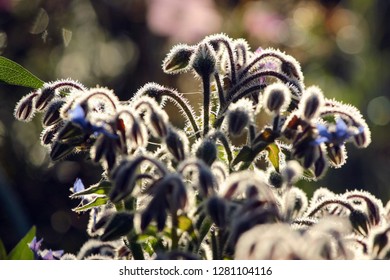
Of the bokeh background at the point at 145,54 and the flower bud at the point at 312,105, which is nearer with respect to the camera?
the flower bud at the point at 312,105

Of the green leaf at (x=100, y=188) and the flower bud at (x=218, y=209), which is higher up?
the green leaf at (x=100, y=188)

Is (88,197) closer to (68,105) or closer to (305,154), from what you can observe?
(68,105)

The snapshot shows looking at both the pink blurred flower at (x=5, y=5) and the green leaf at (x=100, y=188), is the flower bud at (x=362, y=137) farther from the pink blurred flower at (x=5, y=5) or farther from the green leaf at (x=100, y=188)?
the pink blurred flower at (x=5, y=5)

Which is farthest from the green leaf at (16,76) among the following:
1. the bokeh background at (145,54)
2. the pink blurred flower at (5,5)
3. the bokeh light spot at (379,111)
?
the bokeh light spot at (379,111)

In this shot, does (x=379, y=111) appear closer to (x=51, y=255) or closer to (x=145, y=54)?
(x=145, y=54)

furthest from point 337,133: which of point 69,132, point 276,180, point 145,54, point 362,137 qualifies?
point 145,54

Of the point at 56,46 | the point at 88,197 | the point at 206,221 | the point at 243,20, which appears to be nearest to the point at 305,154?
the point at 206,221

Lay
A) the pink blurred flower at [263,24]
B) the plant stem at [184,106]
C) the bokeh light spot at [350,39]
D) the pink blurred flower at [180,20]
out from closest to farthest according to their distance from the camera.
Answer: the plant stem at [184,106] → the pink blurred flower at [180,20] → the pink blurred flower at [263,24] → the bokeh light spot at [350,39]

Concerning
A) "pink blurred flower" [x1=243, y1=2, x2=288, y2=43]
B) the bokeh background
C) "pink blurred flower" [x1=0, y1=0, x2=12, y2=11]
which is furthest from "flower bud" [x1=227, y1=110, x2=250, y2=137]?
"pink blurred flower" [x1=243, y1=2, x2=288, y2=43]
